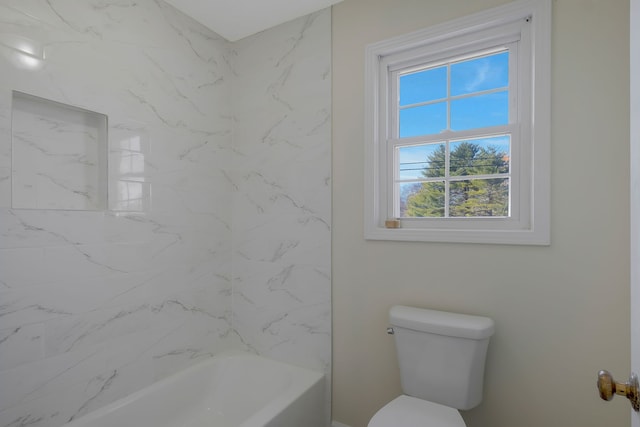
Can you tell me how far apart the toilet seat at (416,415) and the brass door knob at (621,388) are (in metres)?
0.79

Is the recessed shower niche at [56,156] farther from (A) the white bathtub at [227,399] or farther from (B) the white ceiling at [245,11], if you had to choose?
(A) the white bathtub at [227,399]

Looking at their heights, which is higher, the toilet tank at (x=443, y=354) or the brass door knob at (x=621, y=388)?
the brass door knob at (x=621, y=388)

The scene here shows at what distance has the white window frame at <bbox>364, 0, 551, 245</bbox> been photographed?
1.52m

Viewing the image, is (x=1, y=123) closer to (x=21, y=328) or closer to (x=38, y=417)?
(x=21, y=328)

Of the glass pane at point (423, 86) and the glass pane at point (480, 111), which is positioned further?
the glass pane at point (423, 86)

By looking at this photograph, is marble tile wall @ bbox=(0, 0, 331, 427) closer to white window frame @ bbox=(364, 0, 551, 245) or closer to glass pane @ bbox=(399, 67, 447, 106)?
white window frame @ bbox=(364, 0, 551, 245)

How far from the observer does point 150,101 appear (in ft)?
6.38

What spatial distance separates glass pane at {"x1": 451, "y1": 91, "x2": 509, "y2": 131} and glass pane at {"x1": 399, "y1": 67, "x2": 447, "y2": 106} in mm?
116

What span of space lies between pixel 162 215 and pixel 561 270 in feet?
6.53

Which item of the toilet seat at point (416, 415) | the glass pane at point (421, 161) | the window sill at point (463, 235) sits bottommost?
the toilet seat at point (416, 415)

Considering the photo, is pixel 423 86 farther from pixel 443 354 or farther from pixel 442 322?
pixel 443 354

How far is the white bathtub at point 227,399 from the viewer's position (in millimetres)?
1711

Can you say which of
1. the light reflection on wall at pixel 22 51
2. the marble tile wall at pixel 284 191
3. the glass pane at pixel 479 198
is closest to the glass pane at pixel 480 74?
the glass pane at pixel 479 198

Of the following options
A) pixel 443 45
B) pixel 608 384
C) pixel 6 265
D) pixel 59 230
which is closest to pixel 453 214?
pixel 443 45
